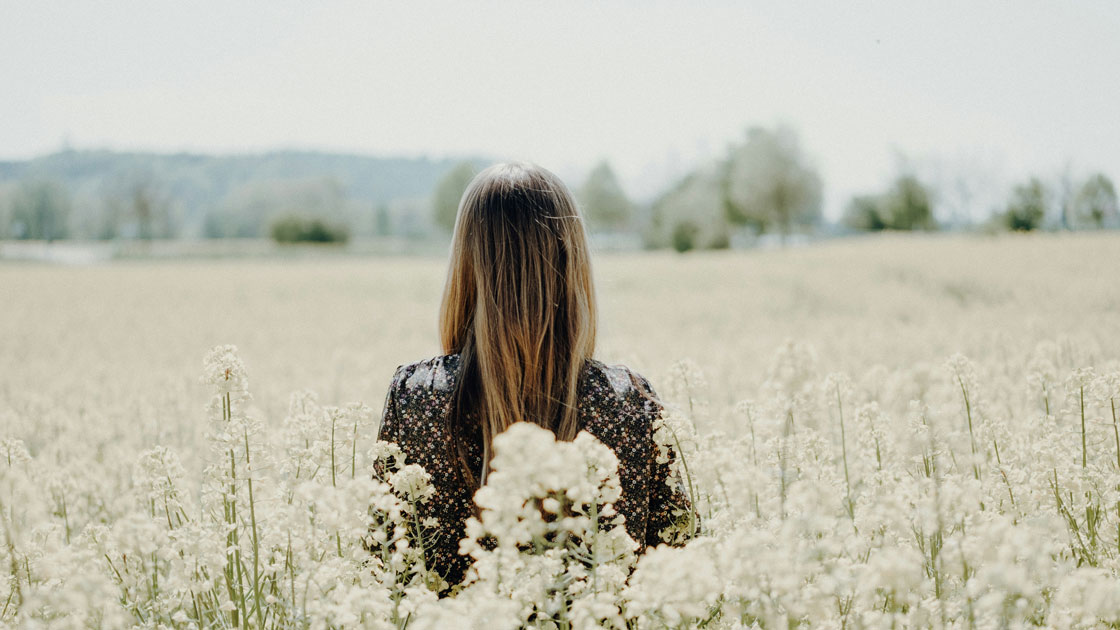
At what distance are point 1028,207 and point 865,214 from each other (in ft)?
77.4

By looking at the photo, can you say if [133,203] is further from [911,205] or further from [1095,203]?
[1095,203]

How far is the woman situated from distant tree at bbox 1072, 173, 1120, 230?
58.3 m

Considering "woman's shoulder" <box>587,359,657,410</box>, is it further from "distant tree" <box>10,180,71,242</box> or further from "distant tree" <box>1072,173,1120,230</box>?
"distant tree" <box>10,180,71,242</box>

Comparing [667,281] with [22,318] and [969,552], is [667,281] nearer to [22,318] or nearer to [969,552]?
[22,318]

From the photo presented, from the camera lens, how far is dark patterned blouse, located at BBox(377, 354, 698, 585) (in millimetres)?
2646

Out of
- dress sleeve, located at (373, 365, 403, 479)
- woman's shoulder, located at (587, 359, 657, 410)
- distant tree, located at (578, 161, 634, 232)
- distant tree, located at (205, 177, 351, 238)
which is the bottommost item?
dress sleeve, located at (373, 365, 403, 479)

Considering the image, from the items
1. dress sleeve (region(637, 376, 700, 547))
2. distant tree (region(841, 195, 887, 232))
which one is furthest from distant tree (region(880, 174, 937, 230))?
dress sleeve (region(637, 376, 700, 547))

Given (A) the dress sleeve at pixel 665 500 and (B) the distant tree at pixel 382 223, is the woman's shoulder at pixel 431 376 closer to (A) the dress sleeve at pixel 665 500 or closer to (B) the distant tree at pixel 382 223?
(A) the dress sleeve at pixel 665 500

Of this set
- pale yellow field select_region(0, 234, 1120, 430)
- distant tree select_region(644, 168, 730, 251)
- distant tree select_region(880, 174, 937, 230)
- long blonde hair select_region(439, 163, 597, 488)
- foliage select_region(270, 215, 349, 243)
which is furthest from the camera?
foliage select_region(270, 215, 349, 243)

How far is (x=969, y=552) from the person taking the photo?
1.66 m

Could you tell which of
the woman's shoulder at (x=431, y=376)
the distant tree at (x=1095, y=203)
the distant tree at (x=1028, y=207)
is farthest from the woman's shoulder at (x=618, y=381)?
the distant tree at (x=1095, y=203)

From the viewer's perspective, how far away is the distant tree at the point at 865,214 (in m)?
68.6

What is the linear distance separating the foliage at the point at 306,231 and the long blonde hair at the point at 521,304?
7675 centimetres

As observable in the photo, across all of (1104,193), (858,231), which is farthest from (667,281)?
(858,231)
